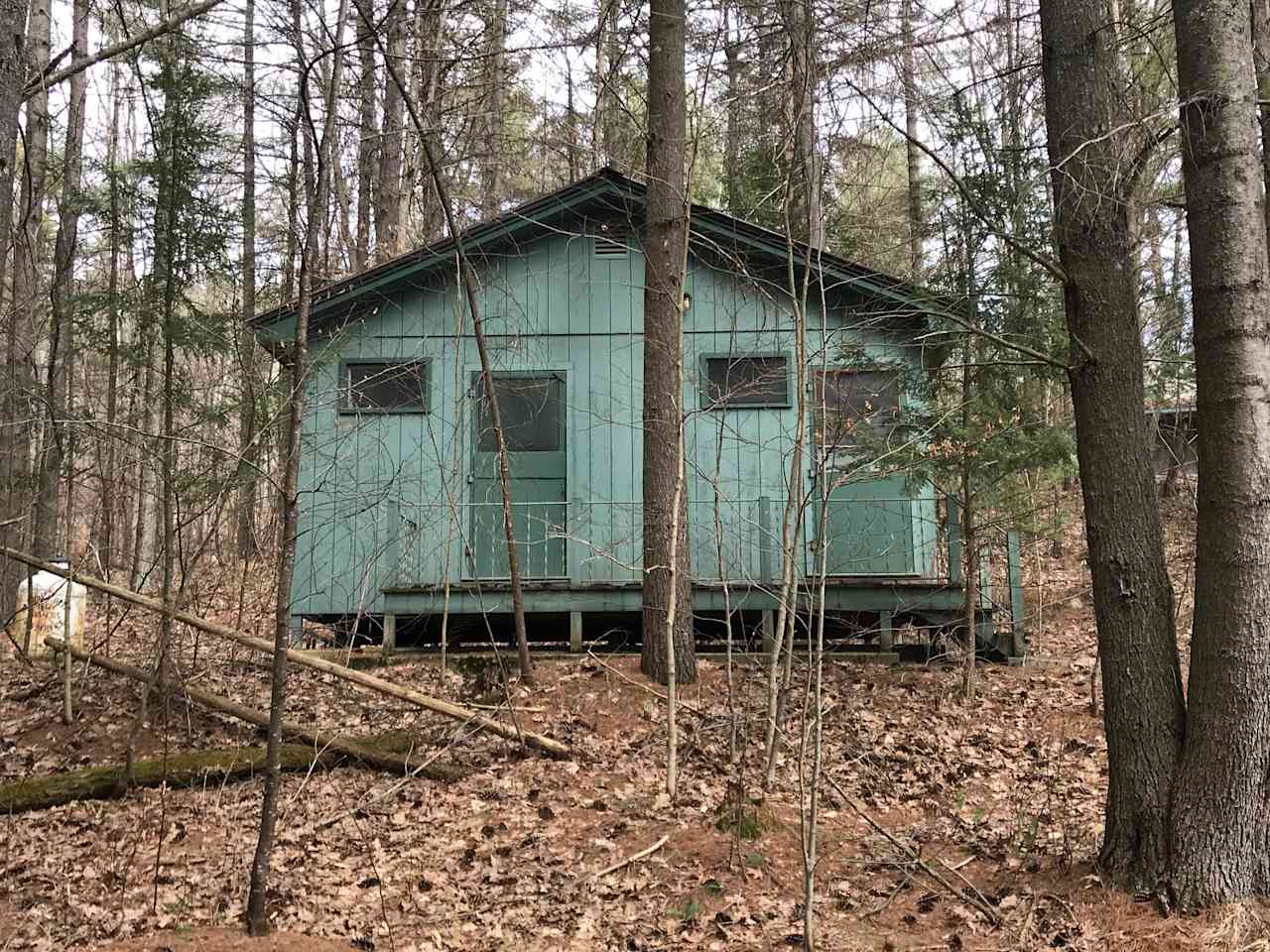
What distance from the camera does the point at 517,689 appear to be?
30.0 feet

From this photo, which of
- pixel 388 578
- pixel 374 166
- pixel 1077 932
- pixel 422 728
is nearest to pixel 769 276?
pixel 388 578

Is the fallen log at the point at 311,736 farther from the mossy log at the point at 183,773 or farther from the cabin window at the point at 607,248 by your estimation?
the cabin window at the point at 607,248

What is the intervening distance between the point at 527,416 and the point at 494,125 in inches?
410

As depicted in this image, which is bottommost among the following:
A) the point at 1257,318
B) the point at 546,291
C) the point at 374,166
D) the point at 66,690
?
the point at 66,690

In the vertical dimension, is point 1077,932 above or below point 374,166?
below

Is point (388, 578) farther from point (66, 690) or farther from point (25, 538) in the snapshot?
point (25, 538)

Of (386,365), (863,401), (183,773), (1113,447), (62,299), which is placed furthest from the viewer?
(62,299)

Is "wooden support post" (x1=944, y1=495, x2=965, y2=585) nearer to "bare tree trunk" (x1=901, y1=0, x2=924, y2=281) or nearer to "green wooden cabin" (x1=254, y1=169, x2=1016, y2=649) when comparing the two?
"green wooden cabin" (x1=254, y1=169, x2=1016, y2=649)

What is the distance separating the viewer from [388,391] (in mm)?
11359

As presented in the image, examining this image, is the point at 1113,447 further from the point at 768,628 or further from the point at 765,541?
the point at 765,541

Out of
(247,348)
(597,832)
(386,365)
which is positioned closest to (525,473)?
(386,365)

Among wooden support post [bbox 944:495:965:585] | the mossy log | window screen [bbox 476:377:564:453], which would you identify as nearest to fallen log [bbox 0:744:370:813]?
the mossy log

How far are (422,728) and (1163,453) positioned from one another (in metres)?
17.0

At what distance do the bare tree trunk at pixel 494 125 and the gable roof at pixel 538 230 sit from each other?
371cm
